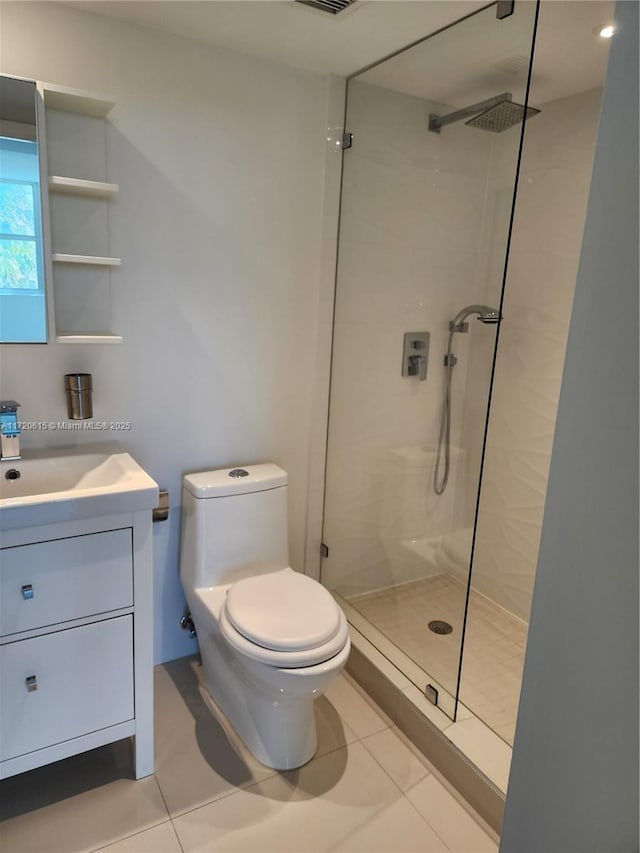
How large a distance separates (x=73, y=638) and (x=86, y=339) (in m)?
0.88

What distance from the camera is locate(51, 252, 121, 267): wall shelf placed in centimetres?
173

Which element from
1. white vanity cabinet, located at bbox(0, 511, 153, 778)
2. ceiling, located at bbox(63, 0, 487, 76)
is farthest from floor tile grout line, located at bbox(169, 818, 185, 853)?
Answer: ceiling, located at bbox(63, 0, 487, 76)

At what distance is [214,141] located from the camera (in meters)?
2.04

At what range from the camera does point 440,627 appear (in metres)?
2.29

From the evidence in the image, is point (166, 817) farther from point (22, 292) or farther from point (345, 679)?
point (22, 292)

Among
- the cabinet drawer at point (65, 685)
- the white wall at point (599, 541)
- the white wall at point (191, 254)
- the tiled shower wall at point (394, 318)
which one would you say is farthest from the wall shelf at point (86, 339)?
the white wall at point (599, 541)

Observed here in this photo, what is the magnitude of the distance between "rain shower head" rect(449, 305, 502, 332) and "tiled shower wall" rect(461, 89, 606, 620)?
0.31 ft

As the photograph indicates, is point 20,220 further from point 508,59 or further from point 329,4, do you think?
point 508,59

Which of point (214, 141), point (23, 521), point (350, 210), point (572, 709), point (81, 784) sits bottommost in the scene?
point (81, 784)

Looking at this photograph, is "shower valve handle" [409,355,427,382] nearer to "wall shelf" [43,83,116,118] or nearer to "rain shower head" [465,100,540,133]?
"rain shower head" [465,100,540,133]

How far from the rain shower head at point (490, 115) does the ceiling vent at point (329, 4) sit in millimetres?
594

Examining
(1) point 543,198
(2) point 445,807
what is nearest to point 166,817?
(2) point 445,807

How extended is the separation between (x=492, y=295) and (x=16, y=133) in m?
1.64

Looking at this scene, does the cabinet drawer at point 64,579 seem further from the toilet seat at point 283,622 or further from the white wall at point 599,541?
the white wall at point 599,541
